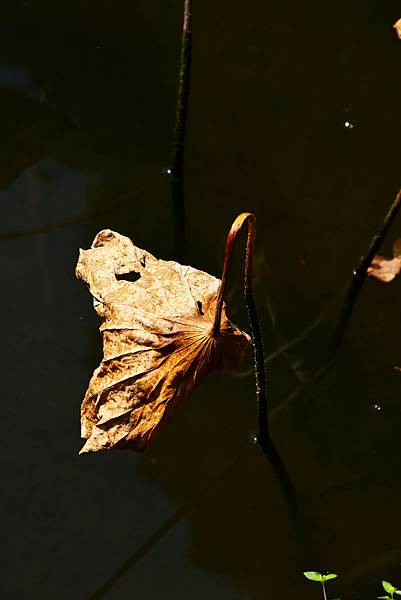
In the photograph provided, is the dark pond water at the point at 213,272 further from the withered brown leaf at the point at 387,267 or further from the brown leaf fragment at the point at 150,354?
the brown leaf fragment at the point at 150,354

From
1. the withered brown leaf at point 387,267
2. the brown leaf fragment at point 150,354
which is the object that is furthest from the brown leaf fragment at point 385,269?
the brown leaf fragment at point 150,354

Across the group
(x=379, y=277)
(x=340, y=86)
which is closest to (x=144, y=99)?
(x=340, y=86)

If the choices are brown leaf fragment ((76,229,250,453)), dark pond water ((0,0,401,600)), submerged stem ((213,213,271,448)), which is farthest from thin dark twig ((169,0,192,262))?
brown leaf fragment ((76,229,250,453))

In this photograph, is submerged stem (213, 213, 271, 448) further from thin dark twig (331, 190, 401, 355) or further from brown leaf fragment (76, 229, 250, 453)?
thin dark twig (331, 190, 401, 355)

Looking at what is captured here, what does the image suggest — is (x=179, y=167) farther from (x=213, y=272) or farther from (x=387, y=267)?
(x=387, y=267)

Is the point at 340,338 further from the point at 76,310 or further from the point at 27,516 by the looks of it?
the point at 27,516
